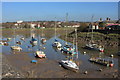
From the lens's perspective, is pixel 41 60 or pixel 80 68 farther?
pixel 41 60

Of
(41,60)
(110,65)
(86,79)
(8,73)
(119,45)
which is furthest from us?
(119,45)

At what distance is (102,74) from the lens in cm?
2411

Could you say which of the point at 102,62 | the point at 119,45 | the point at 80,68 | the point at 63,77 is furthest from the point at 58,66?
the point at 119,45

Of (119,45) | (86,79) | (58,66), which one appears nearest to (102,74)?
(86,79)

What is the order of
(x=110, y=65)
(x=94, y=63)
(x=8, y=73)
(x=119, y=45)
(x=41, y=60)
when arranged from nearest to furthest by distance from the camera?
(x=8, y=73), (x=110, y=65), (x=94, y=63), (x=41, y=60), (x=119, y=45)

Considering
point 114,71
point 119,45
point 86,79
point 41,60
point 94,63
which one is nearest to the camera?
point 86,79

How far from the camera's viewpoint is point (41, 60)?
107 feet

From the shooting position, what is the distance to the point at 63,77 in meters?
22.8

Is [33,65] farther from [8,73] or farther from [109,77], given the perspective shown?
[109,77]

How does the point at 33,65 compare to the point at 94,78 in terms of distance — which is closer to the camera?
the point at 94,78

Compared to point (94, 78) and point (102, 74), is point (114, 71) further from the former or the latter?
point (94, 78)

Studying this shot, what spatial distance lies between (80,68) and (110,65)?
498 centimetres

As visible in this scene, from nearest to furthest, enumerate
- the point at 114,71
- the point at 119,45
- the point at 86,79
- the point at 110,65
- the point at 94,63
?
the point at 86,79 → the point at 114,71 → the point at 110,65 → the point at 94,63 → the point at 119,45

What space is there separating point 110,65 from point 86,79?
297 inches
